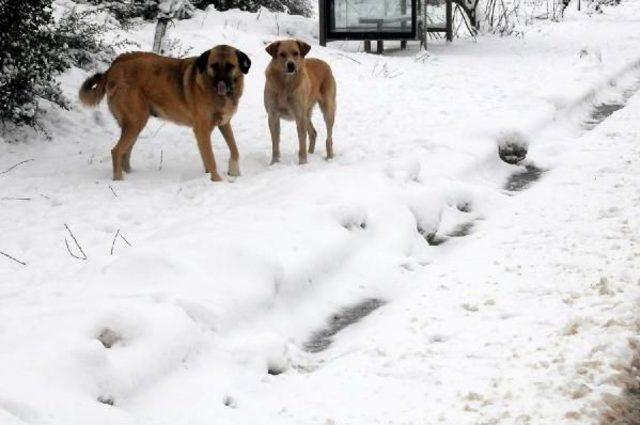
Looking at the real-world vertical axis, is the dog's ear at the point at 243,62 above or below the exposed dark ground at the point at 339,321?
above

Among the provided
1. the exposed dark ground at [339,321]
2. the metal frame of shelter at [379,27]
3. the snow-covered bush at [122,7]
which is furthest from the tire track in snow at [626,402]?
the metal frame of shelter at [379,27]

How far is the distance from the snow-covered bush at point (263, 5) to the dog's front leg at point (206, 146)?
8070 mm

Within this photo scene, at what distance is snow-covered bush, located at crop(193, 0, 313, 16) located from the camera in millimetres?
16319

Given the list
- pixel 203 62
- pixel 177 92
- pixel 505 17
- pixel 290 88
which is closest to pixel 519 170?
pixel 290 88

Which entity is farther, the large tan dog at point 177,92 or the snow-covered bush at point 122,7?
the snow-covered bush at point 122,7

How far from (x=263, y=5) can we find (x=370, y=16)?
10.7ft

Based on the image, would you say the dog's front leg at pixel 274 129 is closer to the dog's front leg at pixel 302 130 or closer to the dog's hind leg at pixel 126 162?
the dog's front leg at pixel 302 130

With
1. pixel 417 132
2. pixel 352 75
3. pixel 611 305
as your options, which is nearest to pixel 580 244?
pixel 611 305

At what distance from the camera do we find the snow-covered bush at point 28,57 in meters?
7.48

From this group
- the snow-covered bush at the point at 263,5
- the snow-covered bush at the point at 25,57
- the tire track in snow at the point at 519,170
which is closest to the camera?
the tire track in snow at the point at 519,170

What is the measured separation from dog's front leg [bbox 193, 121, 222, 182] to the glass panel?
9.20 m

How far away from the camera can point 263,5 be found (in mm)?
17750

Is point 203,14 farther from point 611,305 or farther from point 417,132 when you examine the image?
point 611,305

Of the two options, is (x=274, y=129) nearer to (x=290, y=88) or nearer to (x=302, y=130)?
(x=302, y=130)
